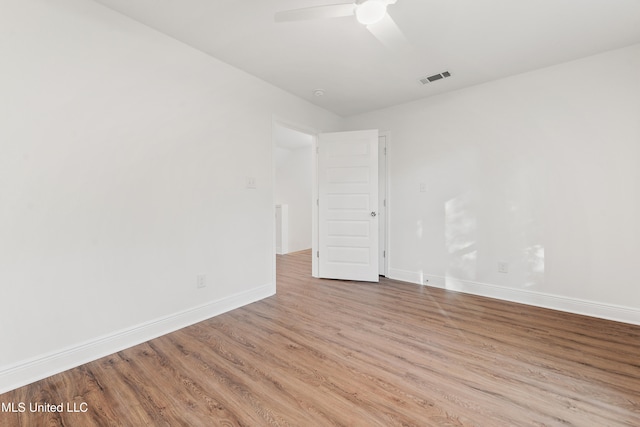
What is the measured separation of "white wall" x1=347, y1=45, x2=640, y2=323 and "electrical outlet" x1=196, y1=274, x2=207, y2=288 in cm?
261

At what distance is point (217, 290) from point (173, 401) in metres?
1.21

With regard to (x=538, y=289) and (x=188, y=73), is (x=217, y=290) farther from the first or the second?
(x=538, y=289)

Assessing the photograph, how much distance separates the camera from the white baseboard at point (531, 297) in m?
2.43

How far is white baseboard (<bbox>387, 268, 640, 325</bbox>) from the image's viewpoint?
243cm

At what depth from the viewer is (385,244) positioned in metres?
3.94

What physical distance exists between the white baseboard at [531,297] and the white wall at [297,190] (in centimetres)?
310

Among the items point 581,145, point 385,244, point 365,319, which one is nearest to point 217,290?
point 365,319

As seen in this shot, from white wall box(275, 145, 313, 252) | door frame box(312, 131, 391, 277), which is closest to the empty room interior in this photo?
door frame box(312, 131, 391, 277)

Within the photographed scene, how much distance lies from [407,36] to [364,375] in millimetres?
2615

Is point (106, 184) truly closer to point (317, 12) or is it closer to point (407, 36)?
point (317, 12)

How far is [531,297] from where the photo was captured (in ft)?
9.32

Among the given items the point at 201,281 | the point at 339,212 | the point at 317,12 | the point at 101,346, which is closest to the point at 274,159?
the point at 339,212

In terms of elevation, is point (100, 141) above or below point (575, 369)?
above

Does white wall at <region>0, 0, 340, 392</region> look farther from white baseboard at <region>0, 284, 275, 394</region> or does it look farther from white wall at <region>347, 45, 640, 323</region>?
white wall at <region>347, 45, 640, 323</region>
